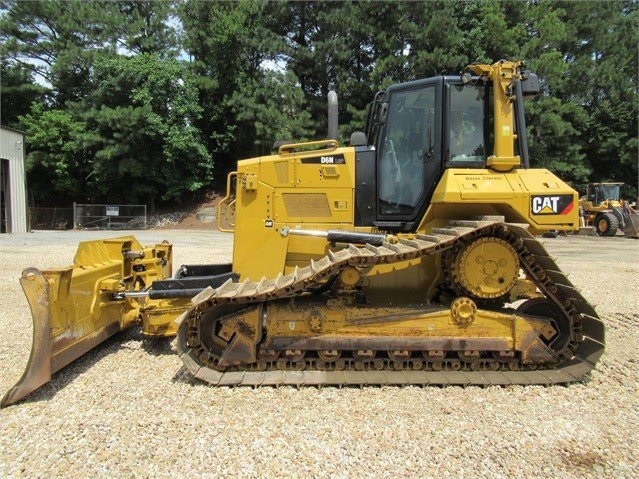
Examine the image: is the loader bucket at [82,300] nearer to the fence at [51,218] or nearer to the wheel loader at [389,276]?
the wheel loader at [389,276]

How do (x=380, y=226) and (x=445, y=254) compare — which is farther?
(x=380, y=226)

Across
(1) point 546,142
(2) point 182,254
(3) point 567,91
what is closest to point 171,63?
(2) point 182,254

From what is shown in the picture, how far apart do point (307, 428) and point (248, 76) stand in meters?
31.9

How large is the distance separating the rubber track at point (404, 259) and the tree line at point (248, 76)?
2245 cm

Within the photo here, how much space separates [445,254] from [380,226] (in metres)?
0.80

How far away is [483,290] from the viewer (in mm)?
4352

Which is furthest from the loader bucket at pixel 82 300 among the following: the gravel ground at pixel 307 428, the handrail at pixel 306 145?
the handrail at pixel 306 145

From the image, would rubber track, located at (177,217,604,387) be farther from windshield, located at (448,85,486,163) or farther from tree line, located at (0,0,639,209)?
tree line, located at (0,0,639,209)

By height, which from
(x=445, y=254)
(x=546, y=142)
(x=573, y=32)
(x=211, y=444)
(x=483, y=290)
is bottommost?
(x=211, y=444)

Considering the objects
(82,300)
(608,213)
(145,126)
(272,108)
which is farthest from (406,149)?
(145,126)

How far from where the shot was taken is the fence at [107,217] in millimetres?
31219

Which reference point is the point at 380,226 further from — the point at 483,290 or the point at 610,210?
the point at 610,210

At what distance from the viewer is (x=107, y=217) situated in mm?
31344

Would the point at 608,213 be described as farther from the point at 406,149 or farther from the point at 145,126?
the point at 145,126
